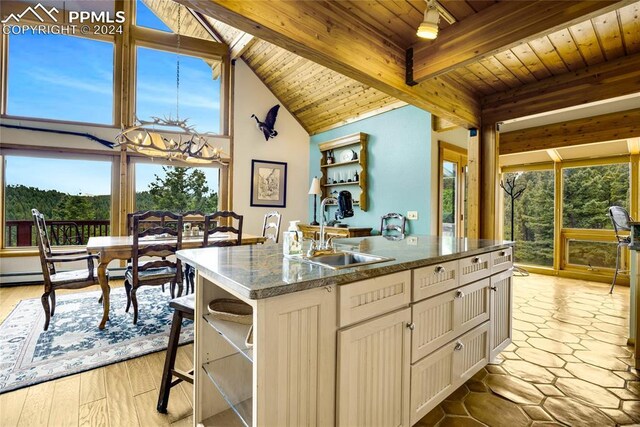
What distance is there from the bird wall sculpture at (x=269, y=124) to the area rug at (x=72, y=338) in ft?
11.5

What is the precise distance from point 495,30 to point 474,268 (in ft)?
5.52

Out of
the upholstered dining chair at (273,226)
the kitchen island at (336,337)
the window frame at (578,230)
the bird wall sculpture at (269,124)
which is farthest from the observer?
the bird wall sculpture at (269,124)

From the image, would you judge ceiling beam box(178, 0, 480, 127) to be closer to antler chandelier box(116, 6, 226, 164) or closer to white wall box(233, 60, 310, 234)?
antler chandelier box(116, 6, 226, 164)

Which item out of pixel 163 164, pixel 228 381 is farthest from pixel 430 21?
pixel 163 164

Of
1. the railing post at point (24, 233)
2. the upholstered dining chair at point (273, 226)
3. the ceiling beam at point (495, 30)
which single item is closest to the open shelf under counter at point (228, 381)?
the upholstered dining chair at point (273, 226)

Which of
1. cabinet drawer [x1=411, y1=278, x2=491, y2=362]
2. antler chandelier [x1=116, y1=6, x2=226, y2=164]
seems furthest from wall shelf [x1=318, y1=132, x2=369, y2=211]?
cabinet drawer [x1=411, y1=278, x2=491, y2=362]

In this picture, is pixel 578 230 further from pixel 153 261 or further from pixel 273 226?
pixel 153 261

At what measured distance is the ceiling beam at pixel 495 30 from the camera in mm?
1822

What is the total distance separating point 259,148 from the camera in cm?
584

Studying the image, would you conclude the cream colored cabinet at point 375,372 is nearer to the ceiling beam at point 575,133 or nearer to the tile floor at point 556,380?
the tile floor at point 556,380

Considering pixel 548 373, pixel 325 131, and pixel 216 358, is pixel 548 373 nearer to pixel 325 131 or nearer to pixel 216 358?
pixel 216 358

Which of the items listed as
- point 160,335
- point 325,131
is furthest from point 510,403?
point 325,131

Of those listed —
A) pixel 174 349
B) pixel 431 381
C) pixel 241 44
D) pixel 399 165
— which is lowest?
pixel 431 381

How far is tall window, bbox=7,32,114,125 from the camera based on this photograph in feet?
14.3
